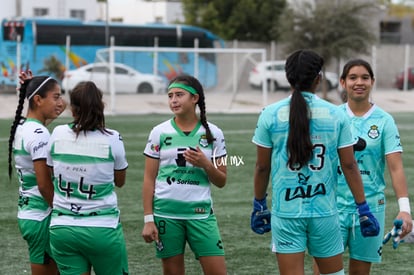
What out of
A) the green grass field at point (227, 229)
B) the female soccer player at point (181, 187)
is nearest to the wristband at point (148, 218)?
the female soccer player at point (181, 187)

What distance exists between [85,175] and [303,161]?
126 centimetres

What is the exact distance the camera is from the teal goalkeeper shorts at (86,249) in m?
4.93

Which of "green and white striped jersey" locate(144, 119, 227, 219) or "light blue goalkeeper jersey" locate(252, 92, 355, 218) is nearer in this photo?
"light blue goalkeeper jersey" locate(252, 92, 355, 218)

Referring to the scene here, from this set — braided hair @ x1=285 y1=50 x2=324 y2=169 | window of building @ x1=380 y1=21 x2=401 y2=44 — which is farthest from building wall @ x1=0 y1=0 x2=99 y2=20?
braided hair @ x1=285 y1=50 x2=324 y2=169

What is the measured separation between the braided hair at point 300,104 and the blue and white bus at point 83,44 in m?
28.1

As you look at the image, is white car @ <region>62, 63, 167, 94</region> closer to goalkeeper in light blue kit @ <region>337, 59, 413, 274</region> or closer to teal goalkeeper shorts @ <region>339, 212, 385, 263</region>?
goalkeeper in light blue kit @ <region>337, 59, 413, 274</region>

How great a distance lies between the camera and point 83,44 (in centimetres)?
3900

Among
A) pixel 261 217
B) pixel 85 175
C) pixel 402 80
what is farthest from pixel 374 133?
pixel 402 80

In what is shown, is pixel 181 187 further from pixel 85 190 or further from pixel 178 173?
pixel 85 190

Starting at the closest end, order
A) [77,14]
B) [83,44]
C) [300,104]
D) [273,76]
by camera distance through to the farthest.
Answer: [300,104], [273,76], [83,44], [77,14]

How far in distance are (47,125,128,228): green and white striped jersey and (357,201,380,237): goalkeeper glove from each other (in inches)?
57.5

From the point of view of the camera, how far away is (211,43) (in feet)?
133

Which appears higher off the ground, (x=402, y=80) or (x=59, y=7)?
(x=59, y=7)

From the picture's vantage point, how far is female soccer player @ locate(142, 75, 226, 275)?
5.49 m
